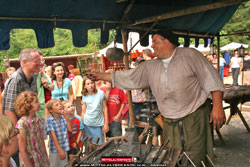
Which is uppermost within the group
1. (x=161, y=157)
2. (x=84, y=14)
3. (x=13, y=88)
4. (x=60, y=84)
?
(x=84, y=14)

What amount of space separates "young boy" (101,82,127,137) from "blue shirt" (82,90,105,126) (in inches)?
8.7

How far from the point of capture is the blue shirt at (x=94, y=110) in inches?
169

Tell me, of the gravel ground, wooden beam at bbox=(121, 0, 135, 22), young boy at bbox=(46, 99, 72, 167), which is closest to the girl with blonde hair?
young boy at bbox=(46, 99, 72, 167)

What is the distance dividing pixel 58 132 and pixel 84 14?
5.46 ft

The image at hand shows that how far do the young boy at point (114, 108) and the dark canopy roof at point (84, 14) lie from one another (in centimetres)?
93

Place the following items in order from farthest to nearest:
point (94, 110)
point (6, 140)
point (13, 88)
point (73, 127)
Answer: point (94, 110), point (73, 127), point (13, 88), point (6, 140)

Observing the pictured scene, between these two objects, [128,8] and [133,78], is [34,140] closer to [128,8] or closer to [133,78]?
[133,78]

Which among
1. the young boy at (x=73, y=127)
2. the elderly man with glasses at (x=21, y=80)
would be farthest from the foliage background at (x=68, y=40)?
the elderly man with glasses at (x=21, y=80)

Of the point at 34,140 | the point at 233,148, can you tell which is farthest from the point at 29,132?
the point at 233,148

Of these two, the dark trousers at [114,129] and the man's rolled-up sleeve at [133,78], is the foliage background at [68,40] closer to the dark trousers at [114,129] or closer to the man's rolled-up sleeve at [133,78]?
the dark trousers at [114,129]

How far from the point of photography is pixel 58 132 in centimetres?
350

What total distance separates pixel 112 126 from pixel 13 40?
96.7 feet

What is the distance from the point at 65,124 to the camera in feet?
11.9

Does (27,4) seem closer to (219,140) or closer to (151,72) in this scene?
(151,72)
